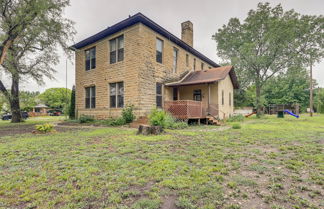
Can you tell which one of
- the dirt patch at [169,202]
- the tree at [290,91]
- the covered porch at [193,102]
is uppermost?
the tree at [290,91]

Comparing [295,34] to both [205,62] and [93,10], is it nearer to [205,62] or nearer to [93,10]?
[205,62]

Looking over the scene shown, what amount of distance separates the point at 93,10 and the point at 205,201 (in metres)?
14.4

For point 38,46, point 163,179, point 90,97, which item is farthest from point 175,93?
point 38,46

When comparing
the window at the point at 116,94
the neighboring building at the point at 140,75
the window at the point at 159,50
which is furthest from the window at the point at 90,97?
the window at the point at 159,50

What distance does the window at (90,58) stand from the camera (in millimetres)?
14003

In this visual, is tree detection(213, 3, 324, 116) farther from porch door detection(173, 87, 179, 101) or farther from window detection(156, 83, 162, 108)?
window detection(156, 83, 162, 108)

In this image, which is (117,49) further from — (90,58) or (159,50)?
(90,58)

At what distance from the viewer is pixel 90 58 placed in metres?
14.3

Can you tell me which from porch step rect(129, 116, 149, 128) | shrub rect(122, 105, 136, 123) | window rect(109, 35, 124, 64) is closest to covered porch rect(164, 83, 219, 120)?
porch step rect(129, 116, 149, 128)

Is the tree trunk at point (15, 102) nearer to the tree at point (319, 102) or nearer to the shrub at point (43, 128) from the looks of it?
the shrub at point (43, 128)

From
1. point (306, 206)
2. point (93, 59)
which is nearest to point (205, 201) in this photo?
point (306, 206)

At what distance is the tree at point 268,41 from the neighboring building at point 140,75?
696 cm

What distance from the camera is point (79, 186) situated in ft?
8.46

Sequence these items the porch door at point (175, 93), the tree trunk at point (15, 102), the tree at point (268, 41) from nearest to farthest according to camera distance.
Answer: the porch door at point (175, 93), the tree trunk at point (15, 102), the tree at point (268, 41)
